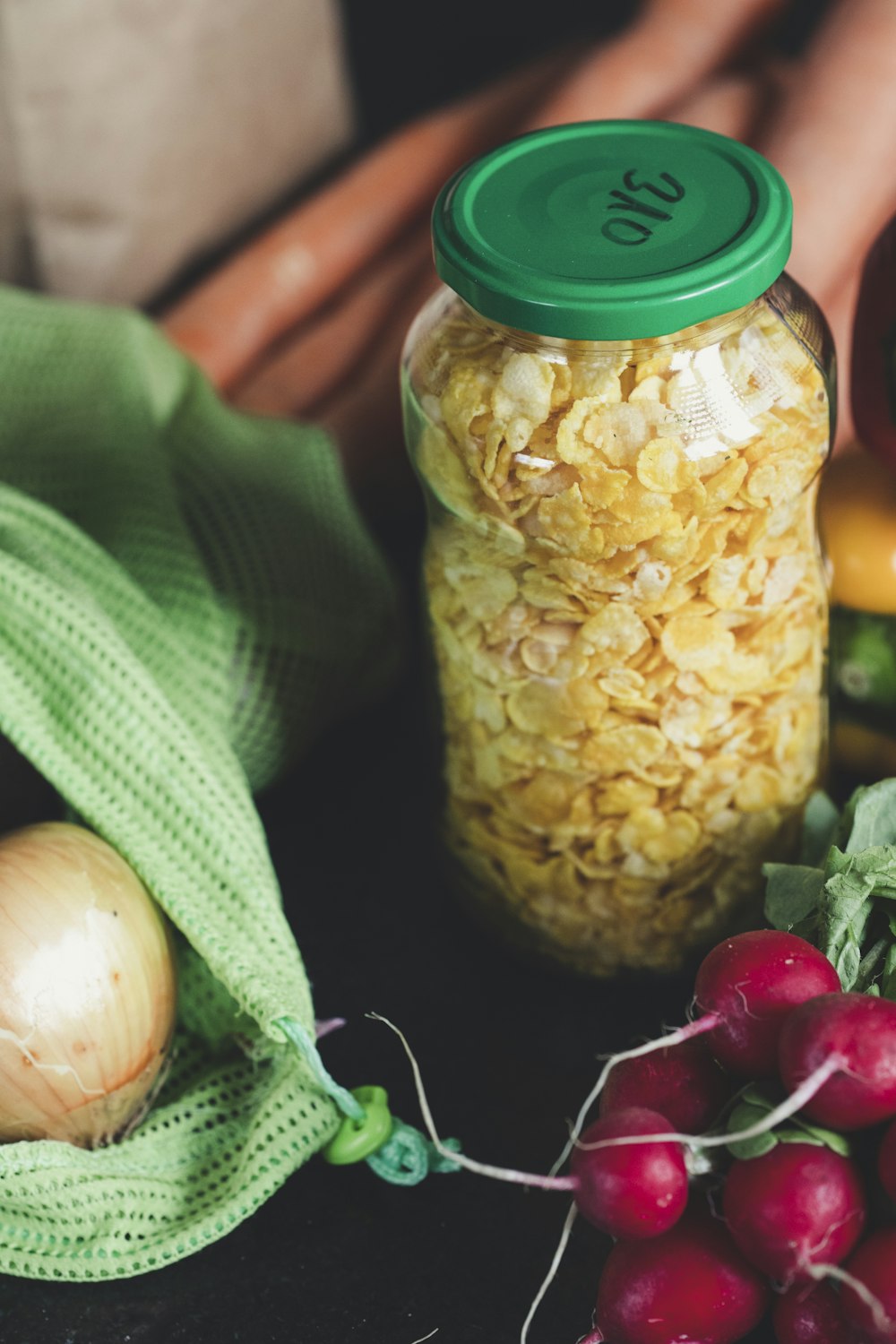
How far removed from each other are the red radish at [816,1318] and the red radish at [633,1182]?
0.05 m

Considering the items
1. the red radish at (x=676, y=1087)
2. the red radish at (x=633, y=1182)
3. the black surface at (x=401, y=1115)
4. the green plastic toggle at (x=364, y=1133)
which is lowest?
the black surface at (x=401, y=1115)

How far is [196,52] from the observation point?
1.15m

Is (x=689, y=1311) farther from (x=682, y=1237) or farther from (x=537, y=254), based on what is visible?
(x=537, y=254)

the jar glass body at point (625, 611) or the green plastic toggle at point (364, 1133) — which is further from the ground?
the jar glass body at point (625, 611)

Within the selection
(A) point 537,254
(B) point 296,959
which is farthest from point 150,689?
(A) point 537,254

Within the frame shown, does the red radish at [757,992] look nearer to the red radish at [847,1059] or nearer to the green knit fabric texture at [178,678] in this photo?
the red radish at [847,1059]

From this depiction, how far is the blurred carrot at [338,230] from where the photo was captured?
45.7 inches

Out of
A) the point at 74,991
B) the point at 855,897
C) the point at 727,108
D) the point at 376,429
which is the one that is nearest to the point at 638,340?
the point at 855,897

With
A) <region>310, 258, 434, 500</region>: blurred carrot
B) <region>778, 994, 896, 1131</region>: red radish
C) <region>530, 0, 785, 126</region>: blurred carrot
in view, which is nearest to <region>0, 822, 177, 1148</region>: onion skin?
<region>778, 994, 896, 1131</region>: red radish

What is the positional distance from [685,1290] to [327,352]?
80cm

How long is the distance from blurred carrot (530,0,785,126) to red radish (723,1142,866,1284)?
2.75ft

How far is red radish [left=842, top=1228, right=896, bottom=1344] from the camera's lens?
0.49 meters

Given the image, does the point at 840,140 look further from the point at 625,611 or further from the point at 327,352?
the point at 625,611

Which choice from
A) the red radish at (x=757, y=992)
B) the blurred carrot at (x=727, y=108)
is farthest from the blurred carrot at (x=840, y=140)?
the red radish at (x=757, y=992)
